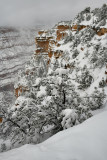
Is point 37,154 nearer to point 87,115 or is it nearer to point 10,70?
point 87,115

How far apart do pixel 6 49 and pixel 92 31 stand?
19085cm

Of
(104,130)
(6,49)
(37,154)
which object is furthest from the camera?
(6,49)

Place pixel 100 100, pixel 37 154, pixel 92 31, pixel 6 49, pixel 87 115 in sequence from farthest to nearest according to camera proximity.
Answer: pixel 6 49
pixel 92 31
pixel 100 100
pixel 87 115
pixel 37 154

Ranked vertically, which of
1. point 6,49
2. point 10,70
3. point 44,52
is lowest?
point 10,70

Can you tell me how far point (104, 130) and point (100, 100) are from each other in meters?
5.17

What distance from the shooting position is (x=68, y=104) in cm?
885

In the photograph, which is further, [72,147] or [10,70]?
[10,70]

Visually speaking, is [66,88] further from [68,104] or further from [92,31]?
[92,31]

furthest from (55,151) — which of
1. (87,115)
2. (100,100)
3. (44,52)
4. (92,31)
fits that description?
(44,52)

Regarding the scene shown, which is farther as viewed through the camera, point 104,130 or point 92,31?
point 92,31

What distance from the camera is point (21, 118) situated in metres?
8.50

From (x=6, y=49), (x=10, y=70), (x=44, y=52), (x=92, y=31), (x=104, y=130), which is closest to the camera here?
(x=104, y=130)

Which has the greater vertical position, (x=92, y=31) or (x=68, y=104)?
(x=92, y=31)

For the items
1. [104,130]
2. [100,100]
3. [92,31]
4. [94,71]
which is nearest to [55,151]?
[104,130]
